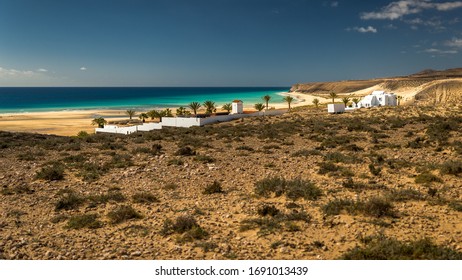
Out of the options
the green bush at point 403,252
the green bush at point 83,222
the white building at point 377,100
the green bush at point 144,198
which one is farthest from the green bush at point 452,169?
the white building at point 377,100

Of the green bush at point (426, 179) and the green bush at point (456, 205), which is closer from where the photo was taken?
the green bush at point (456, 205)

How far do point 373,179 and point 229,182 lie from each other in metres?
5.56

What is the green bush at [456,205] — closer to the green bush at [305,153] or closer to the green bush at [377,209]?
the green bush at [377,209]

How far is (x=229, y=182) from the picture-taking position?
567 inches

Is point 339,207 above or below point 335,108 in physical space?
below

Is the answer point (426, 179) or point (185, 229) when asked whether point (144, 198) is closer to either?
point (185, 229)

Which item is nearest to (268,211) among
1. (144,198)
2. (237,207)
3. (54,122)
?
(237,207)

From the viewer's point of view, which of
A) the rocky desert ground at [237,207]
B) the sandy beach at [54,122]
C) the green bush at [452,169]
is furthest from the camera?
the sandy beach at [54,122]

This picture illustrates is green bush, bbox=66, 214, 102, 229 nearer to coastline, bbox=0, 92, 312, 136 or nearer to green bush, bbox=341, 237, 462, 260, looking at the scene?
green bush, bbox=341, 237, 462, 260

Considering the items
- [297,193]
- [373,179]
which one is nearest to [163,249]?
[297,193]

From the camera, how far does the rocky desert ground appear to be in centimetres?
841

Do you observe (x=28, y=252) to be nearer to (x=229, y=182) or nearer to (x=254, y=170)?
(x=229, y=182)

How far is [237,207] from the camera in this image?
11.4 metres

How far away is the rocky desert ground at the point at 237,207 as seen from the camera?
331 inches
